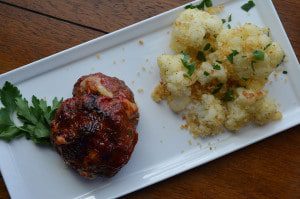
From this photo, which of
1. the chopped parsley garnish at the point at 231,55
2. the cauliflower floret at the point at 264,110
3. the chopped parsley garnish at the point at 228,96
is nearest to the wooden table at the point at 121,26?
the cauliflower floret at the point at 264,110

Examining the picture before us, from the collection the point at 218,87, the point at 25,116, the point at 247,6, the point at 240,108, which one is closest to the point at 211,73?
the point at 218,87

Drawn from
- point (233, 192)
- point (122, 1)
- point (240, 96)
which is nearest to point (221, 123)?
point (240, 96)

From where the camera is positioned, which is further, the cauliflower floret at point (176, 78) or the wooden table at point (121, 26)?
the wooden table at point (121, 26)

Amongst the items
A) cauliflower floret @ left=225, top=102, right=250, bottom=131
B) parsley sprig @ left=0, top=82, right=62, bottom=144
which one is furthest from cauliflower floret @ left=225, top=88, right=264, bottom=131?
parsley sprig @ left=0, top=82, right=62, bottom=144

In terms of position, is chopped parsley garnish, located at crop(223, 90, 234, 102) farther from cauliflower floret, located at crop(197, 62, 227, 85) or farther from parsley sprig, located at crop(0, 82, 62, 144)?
parsley sprig, located at crop(0, 82, 62, 144)

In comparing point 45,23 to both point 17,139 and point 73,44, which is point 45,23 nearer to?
point 73,44

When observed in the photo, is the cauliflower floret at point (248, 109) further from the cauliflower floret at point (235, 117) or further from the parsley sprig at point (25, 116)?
the parsley sprig at point (25, 116)
